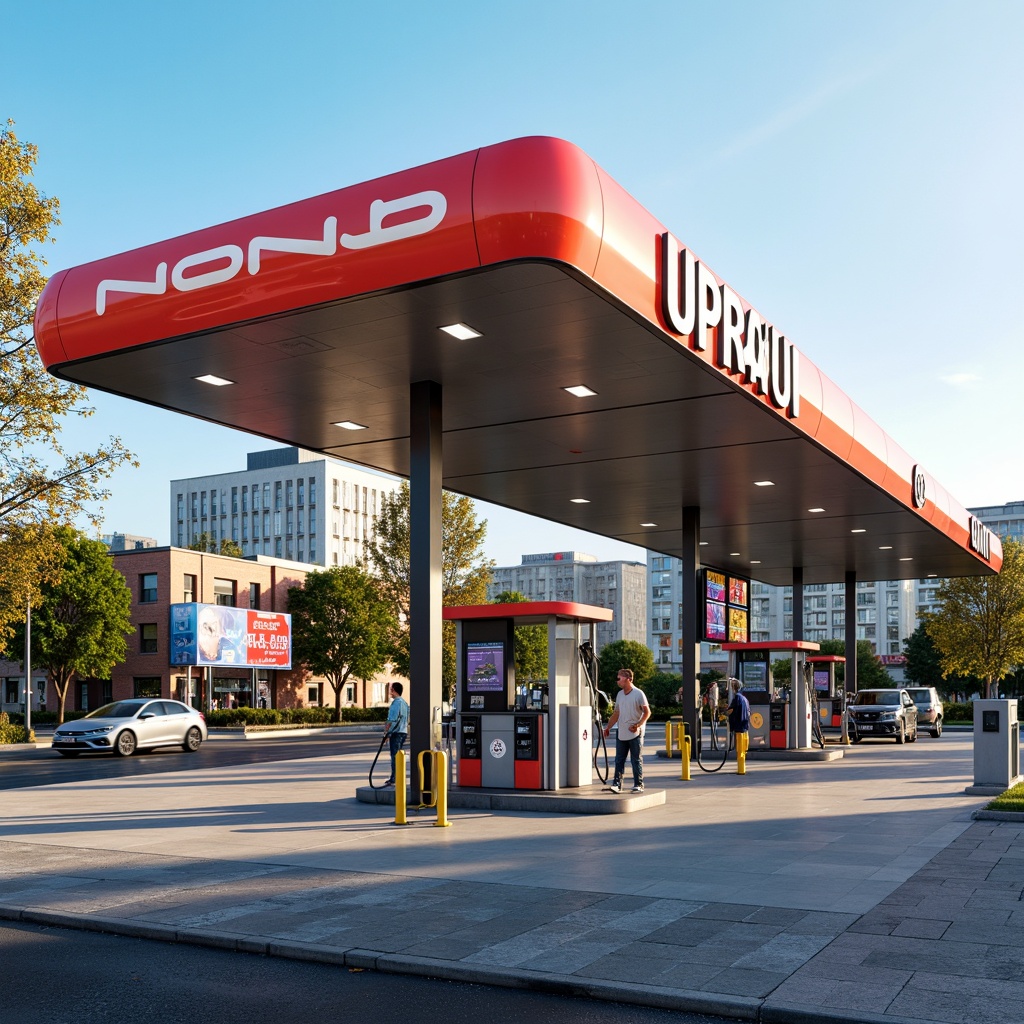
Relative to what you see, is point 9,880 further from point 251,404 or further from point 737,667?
point 737,667

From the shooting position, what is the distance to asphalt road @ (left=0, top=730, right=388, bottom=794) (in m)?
24.2

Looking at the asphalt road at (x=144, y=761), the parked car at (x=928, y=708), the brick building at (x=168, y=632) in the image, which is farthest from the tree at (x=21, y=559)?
the parked car at (x=928, y=708)

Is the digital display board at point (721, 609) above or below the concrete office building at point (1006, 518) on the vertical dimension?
below

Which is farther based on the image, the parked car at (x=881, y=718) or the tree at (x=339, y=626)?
the tree at (x=339, y=626)

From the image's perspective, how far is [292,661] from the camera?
67500mm

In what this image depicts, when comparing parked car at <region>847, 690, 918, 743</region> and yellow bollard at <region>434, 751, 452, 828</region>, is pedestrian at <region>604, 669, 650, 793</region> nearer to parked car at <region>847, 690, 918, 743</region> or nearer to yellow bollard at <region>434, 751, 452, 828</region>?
yellow bollard at <region>434, 751, 452, 828</region>

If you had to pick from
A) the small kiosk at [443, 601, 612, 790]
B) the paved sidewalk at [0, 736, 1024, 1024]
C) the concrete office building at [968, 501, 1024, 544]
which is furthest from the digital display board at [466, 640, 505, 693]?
the concrete office building at [968, 501, 1024, 544]

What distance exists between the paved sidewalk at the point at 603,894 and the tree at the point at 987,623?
39.7 metres

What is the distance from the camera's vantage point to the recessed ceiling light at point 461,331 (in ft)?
43.7

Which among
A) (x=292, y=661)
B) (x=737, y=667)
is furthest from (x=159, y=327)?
(x=292, y=661)

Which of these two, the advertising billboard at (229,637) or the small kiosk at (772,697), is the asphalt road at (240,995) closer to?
the small kiosk at (772,697)

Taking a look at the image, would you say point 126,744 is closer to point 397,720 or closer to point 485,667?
point 397,720

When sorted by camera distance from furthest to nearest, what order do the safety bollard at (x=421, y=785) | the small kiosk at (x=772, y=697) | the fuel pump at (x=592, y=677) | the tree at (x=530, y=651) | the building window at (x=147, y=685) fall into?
the tree at (x=530, y=651)
the building window at (x=147, y=685)
the small kiosk at (x=772, y=697)
the fuel pump at (x=592, y=677)
the safety bollard at (x=421, y=785)

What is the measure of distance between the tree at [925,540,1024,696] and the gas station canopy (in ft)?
114
